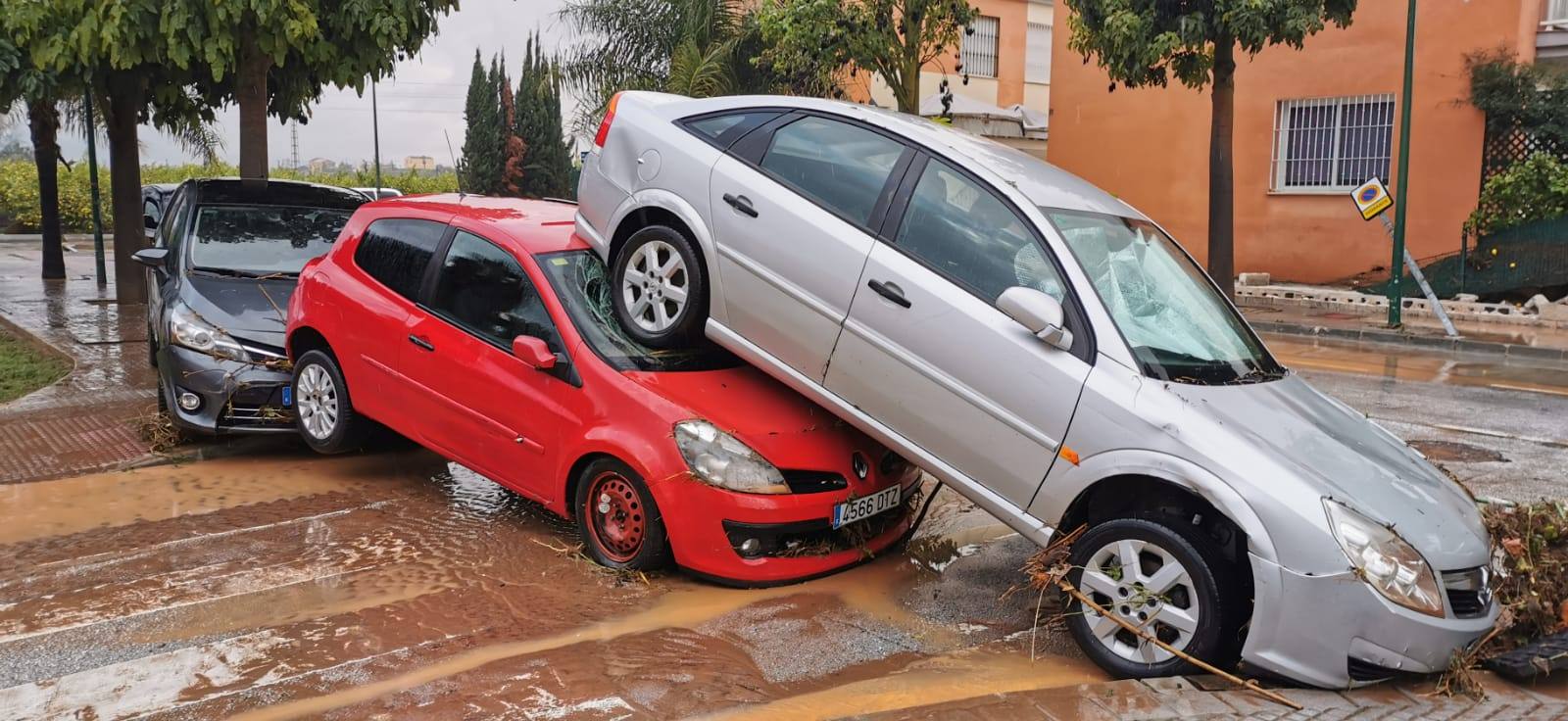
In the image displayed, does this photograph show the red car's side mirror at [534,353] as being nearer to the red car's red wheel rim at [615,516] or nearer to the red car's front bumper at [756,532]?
the red car's red wheel rim at [615,516]

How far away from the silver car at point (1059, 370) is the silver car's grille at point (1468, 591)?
0.03 feet

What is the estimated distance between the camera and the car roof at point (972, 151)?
511cm

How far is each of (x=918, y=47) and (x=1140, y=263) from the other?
1131 cm

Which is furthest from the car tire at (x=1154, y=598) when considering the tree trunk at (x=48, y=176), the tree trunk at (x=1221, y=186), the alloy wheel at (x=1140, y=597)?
the tree trunk at (x=48, y=176)

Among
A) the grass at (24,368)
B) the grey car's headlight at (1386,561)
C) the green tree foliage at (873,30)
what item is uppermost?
the green tree foliage at (873,30)

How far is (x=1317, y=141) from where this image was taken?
70.6ft

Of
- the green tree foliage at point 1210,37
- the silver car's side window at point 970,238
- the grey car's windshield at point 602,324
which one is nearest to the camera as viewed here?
the silver car's side window at point 970,238

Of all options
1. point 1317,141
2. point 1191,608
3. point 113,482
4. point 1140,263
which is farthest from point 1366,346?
point 113,482

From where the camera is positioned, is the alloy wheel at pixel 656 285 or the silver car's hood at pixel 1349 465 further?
the alloy wheel at pixel 656 285

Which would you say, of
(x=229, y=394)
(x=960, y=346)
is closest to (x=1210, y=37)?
(x=960, y=346)

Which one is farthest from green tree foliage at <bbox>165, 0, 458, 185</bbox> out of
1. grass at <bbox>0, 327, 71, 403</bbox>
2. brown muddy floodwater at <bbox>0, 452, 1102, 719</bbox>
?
brown muddy floodwater at <bbox>0, 452, 1102, 719</bbox>

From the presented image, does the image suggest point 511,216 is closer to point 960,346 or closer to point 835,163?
point 835,163

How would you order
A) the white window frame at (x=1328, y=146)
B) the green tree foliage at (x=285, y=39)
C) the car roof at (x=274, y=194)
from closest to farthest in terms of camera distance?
the car roof at (x=274, y=194)
the green tree foliage at (x=285, y=39)
the white window frame at (x=1328, y=146)

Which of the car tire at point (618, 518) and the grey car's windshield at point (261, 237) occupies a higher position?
the grey car's windshield at point (261, 237)
